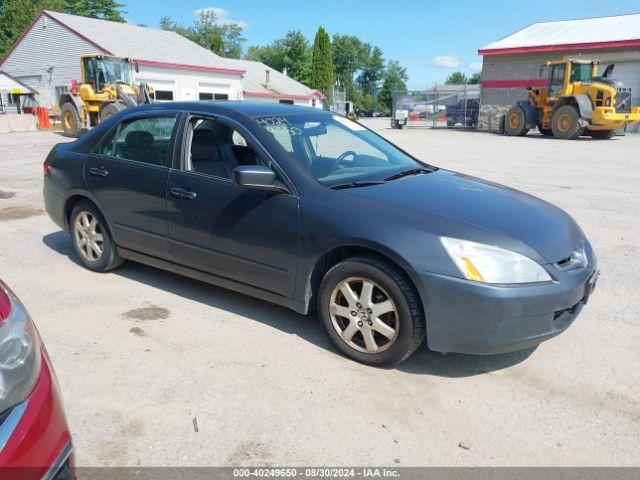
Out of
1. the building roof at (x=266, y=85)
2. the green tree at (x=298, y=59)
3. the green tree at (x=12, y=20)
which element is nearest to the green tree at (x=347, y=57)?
the green tree at (x=298, y=59)

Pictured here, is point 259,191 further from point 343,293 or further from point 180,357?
point 180,357

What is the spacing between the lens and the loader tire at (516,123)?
25281mm

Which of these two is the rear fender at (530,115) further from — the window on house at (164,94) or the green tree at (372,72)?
the green tree at (372,72)

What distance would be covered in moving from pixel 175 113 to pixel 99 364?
6.74 feet

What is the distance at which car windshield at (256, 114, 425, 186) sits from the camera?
3.82m

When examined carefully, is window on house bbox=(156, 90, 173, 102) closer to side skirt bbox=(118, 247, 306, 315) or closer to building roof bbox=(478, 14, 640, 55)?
building roof bbox=(478, 14, 640, 55)

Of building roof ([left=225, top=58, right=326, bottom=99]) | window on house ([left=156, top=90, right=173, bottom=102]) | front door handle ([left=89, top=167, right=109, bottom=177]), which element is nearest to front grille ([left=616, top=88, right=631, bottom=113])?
front door handle ([left=89, top=167, right=109, bottom=177])

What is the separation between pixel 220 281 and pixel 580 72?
2384 centimetres

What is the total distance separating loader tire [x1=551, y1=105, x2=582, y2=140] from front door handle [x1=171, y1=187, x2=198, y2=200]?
21.6 m

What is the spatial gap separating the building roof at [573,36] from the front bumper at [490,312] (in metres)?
30.4

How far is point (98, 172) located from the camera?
473 cm

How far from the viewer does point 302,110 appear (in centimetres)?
447

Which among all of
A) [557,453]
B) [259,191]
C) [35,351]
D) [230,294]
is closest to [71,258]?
[230,294]

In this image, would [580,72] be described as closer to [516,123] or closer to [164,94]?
[516,123]
